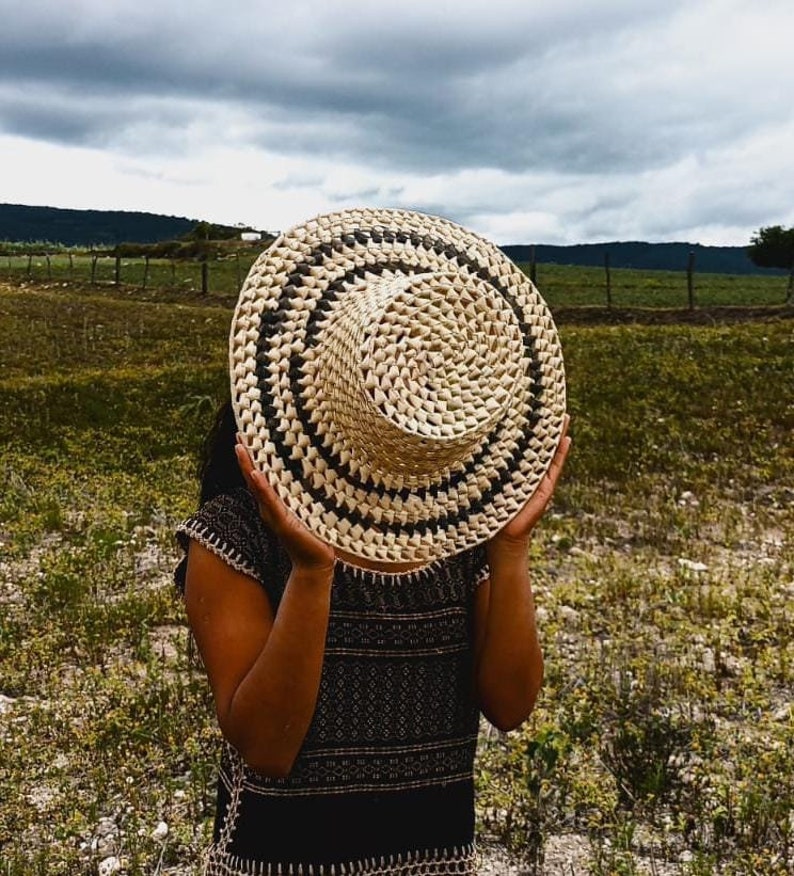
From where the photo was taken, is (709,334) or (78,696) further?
(709,334)

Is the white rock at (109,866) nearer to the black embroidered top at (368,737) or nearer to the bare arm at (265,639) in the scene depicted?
the black embroidered top at (368,737)

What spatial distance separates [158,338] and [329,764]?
2200 centimetres

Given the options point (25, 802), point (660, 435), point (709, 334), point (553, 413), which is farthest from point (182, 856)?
point (709, 334)

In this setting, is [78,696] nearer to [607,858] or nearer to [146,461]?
[607,858]

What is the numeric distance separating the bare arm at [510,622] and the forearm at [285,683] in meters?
0.40

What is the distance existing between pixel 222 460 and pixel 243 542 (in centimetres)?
30

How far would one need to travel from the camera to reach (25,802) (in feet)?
14.4

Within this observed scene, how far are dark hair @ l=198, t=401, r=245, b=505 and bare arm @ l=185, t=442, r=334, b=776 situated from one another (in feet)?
0.83

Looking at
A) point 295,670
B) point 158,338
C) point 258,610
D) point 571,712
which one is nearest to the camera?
point 295,670

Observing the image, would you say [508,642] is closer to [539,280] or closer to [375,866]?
[375,866]

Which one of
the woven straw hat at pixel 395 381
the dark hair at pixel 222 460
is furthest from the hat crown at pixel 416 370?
the dark hair at pixel 222 460

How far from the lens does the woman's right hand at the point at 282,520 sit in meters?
1.63

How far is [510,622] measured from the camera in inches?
79.1

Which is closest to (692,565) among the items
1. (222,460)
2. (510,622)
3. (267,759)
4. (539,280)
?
(510,622)
